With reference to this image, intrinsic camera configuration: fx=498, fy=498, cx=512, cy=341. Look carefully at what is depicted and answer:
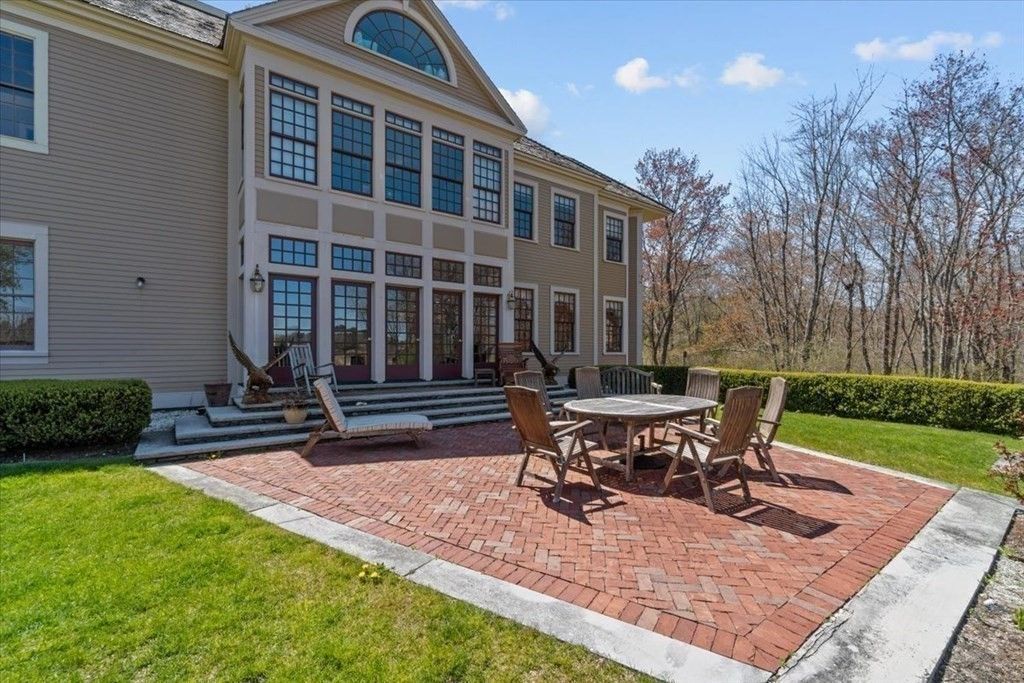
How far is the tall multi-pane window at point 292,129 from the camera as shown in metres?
9.37

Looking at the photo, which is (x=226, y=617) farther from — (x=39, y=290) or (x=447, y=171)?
(x=447, y=171)

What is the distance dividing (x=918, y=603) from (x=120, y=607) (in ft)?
15.0

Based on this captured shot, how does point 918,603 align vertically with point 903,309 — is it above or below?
below

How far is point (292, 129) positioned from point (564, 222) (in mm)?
8337

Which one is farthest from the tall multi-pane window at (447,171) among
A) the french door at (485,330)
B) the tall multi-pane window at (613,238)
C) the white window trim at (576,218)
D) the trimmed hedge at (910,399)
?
the trimmed hedge at (910,399)

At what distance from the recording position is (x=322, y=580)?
311 centimetres

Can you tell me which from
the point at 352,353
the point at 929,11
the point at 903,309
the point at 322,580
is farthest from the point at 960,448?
the point at 903,309

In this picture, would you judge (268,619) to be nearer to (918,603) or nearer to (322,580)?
(322,580)

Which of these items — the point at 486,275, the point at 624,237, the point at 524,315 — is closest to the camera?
the point at 486,275

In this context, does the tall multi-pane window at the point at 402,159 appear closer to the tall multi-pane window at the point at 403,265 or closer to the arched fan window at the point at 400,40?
the tall multi-pane window at the point at 403,265

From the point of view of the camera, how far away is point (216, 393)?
29.2ft

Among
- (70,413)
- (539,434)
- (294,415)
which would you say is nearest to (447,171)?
(294,415)

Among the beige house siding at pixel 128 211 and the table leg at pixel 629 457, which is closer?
the table leg at pixel 629 457

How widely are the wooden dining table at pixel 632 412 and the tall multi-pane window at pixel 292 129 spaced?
7.28 metres
